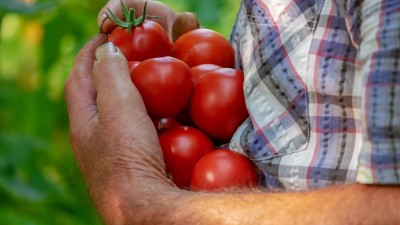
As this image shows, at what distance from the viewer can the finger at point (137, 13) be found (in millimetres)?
1444

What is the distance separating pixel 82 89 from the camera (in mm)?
1391

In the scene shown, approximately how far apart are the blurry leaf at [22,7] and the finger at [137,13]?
0.86 meters

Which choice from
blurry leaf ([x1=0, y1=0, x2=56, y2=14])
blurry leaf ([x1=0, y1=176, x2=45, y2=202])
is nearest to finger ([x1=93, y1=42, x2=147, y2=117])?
blurry leaf ([x1=0, y1=0, x2=56, y2=14])

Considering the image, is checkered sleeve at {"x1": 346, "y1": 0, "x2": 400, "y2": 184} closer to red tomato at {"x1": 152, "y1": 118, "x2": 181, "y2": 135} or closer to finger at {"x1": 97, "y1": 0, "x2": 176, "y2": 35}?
red tomato at {"x1": 152, "y1": 118, "x2": 181, "y2": 135}

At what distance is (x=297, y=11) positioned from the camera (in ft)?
3.75

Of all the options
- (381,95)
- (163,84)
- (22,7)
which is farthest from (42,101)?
(381,95)

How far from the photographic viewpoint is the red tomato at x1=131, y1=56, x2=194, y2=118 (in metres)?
1.26

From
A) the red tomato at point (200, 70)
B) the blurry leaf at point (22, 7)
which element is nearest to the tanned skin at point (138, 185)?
the red tomato at point (200, 70)

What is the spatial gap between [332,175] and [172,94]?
0.96ft

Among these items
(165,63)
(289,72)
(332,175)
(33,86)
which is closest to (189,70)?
(165,63)

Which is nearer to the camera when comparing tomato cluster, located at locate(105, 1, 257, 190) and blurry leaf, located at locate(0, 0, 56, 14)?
tomato cluster, located at locate(105, 1, 257, 190)

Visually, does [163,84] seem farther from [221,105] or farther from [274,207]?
[274,207]

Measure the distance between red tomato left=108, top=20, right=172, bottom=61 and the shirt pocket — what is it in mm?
190

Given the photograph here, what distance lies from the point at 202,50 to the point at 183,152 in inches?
8.0
